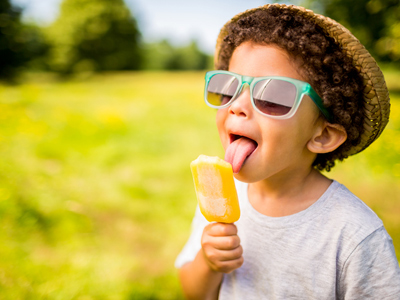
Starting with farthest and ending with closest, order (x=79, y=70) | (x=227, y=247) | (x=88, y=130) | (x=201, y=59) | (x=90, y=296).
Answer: (x=201, y=59) → (x=79, y=70) → (x=88, y=130) → (x=90, y=296) → (x=227, y=247)

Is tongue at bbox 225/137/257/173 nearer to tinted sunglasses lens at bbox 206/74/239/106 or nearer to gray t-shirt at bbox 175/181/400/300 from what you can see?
tinted sunglasses lens at bbox 206/74/239/106

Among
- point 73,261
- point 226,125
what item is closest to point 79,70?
point 73,261

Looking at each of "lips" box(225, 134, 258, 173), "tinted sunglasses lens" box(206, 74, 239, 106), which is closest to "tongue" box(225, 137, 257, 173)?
"lips" box(225, 134, 258, 173)

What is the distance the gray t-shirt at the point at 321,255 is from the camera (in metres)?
1.15

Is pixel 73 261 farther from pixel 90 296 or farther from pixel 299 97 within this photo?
pixel 299 97

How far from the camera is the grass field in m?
2.67

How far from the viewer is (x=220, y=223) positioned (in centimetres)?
133

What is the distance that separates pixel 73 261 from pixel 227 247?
2153 millimetres

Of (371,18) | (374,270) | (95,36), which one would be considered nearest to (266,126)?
(374,270)

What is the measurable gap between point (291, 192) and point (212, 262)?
0.50m

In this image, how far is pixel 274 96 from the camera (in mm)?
1183

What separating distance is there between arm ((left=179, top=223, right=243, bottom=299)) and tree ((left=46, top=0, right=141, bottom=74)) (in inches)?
989

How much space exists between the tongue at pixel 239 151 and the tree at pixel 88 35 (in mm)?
25271

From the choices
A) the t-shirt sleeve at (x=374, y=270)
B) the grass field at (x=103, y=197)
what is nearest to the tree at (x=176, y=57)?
the grass field at (x=103, y=197)
